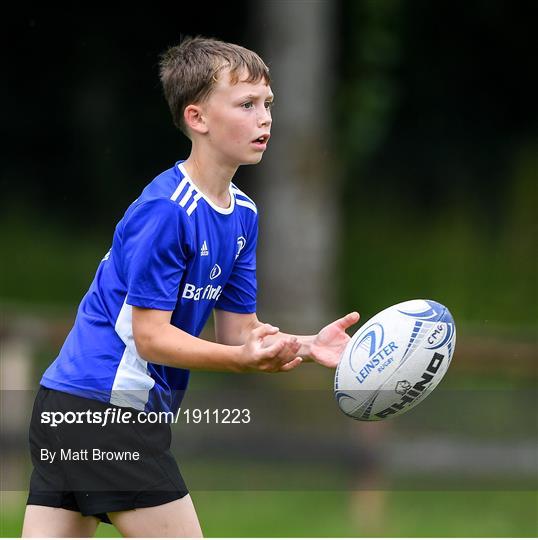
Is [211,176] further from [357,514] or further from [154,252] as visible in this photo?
[357,514]

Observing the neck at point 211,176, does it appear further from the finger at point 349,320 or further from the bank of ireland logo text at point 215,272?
the finger at point 349,320

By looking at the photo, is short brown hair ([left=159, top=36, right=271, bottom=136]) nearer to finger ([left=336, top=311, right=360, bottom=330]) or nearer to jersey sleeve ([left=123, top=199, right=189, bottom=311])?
jersey sleeve ([left=123, top=199, right=189, bottom=311])

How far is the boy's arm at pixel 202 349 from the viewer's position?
122 inches

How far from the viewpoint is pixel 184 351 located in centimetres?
322

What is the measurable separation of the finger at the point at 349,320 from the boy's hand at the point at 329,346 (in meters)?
0.02

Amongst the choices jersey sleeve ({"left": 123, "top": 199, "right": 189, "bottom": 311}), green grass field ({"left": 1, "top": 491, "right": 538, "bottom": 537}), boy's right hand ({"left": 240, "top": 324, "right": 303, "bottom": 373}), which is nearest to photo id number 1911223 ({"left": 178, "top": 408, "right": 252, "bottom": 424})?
green grass field ({"left": 1, "top": 491, "right": 538, "bottom": 537})

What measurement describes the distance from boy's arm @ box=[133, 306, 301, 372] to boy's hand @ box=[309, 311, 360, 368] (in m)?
0.41

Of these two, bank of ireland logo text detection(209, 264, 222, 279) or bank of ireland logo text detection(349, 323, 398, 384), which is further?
bank of ireland logo text detection(349, 323, 398, 384)

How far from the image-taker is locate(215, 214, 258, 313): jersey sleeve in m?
3.69

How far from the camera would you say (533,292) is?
37.1 feet

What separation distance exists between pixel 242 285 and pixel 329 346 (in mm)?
345

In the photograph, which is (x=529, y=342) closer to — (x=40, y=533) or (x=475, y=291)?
(x=475, y=291)
